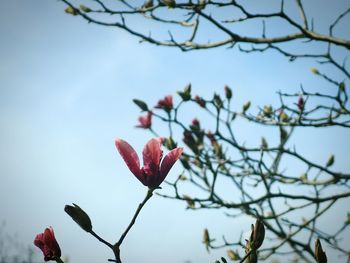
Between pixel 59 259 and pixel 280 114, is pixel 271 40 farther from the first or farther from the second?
pixel 59 259

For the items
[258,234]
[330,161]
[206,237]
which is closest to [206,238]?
[206,237]

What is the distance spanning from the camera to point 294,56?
2281 millimetres

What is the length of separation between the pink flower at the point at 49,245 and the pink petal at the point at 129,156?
0.35 metres

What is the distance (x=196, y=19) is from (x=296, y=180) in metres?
1.61

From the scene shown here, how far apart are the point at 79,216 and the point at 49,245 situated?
0.20m

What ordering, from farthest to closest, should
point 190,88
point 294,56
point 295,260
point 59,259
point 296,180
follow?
point 295,260, point 190,88, point 296,180, point 294,56, point 59,259

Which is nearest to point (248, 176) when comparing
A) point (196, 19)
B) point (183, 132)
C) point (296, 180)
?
point (296, 180)

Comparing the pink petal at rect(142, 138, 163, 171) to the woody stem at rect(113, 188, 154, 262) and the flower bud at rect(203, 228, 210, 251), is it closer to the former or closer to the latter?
the woody stem at rect(113, 188, 154, 262)

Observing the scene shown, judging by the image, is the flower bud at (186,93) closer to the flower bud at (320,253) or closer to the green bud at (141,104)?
the green bud at (141,104)

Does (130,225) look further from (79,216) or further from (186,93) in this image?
(186,93)

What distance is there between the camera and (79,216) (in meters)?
0.83

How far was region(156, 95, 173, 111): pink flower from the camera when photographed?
9.86 feet

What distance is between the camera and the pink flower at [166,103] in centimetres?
300

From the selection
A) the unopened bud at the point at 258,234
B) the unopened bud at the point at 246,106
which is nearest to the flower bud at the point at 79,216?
the unopened bud at the point at 258,234
